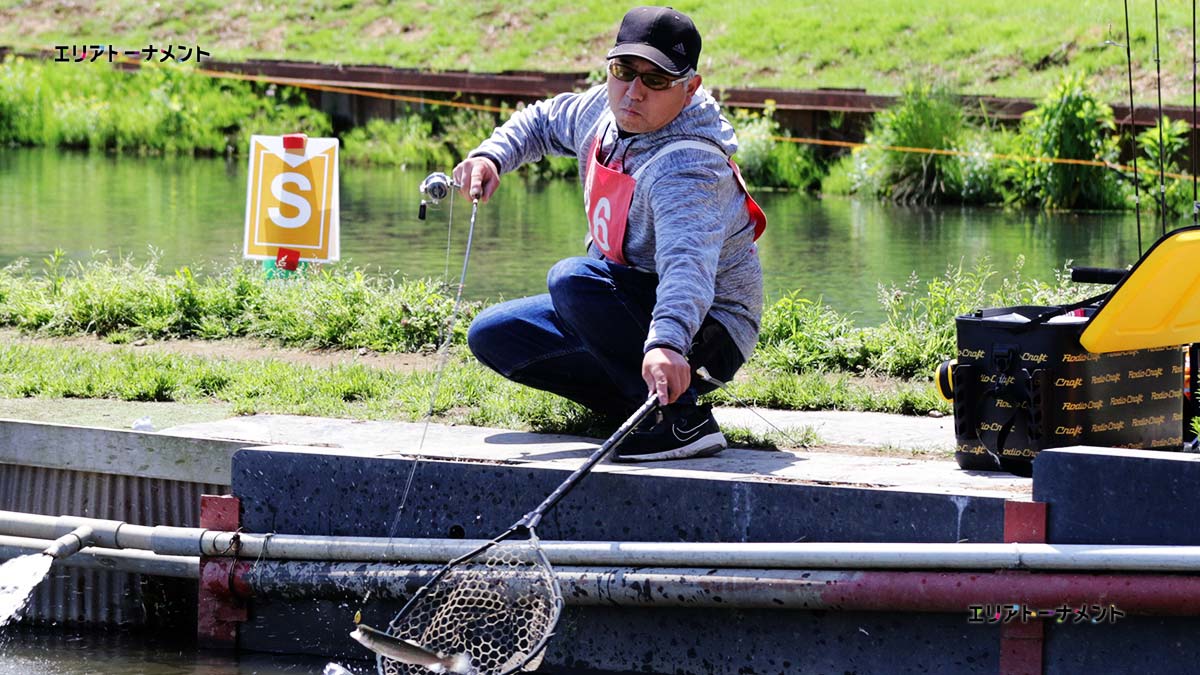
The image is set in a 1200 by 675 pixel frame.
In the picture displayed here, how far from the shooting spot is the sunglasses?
499 cm

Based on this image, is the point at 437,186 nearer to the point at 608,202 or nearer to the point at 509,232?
the point at 608,202

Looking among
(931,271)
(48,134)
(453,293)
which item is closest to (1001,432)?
(453,293)

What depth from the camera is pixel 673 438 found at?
5.18 m

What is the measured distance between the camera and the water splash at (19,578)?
17.8 ft

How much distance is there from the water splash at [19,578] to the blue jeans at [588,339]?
4.84 feet

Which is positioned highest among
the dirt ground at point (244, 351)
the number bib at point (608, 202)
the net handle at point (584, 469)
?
the number bib at point (608, 202)

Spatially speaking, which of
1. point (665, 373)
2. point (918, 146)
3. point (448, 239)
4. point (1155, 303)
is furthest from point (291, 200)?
point (918, 146)

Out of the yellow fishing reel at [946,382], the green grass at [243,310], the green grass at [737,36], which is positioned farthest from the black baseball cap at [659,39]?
the green grass at [737,36]

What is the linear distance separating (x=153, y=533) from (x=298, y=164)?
3.88m

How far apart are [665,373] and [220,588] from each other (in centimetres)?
164

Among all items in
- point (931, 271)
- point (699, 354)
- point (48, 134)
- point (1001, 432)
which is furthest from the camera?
point (48, 134)

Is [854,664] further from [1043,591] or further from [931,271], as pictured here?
[931,271]

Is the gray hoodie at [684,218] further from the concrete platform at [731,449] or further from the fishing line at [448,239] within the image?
the concrete platform at [731,449]

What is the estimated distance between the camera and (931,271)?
11578mm
